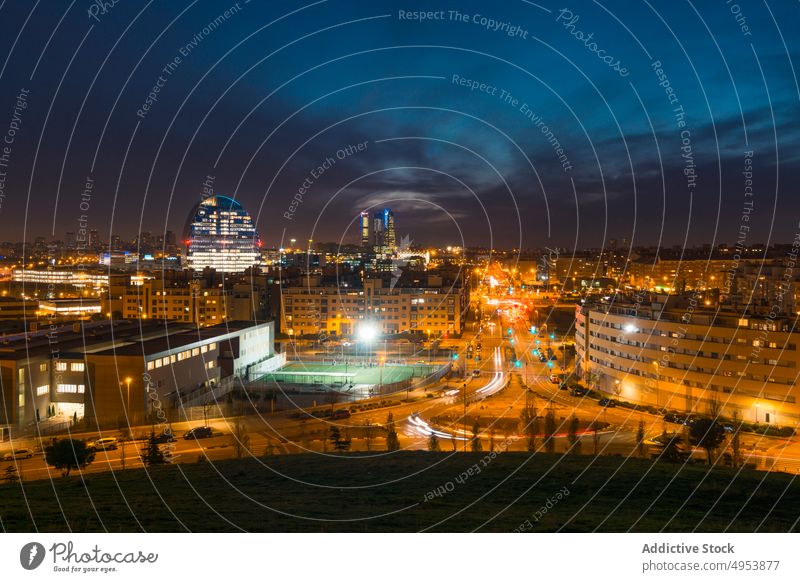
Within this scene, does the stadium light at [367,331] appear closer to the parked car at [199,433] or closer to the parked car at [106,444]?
the parked car at [199,433]

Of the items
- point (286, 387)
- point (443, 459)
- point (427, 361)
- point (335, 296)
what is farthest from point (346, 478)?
point (335, 296)

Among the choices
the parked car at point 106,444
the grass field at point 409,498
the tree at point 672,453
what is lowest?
the parked car at point 106,444

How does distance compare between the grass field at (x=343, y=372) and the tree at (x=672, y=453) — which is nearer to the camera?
the tree at (x=672, y=453)

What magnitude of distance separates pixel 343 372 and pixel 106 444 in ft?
19.9

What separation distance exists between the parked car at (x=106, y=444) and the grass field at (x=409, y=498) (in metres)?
2.64

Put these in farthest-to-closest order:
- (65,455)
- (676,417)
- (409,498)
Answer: (676,417) < (65,455) < (409,498)

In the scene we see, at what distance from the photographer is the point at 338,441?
7137 mm

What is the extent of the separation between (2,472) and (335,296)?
13.8 meters

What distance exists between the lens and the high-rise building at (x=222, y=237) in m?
40.8

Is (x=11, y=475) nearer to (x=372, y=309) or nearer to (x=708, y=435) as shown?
(x=708, y=435)

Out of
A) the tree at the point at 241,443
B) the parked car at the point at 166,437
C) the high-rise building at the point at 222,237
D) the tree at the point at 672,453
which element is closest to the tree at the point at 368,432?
the tree at the point at 241,443

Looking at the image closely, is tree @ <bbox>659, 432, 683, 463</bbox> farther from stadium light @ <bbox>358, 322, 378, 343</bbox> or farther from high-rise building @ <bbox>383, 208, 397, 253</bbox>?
high-rise building @ <bbox>383, 208, 397, 253</bbox>

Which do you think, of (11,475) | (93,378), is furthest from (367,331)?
(11,475)

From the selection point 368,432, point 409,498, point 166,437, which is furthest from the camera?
point 368,432
